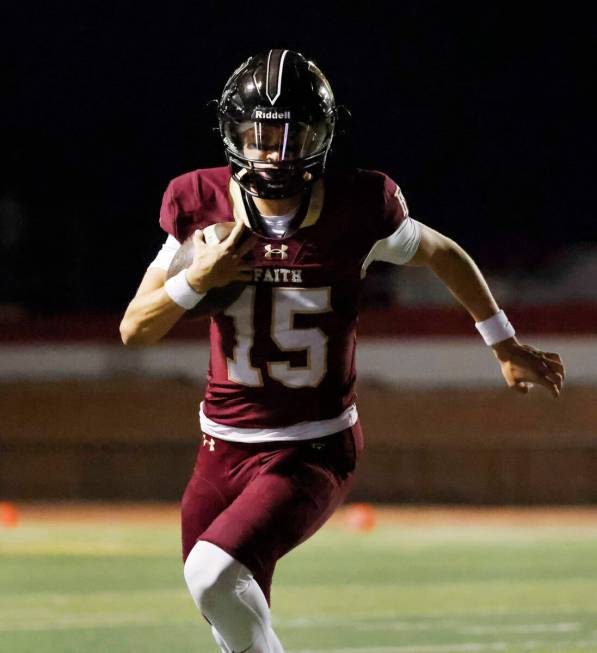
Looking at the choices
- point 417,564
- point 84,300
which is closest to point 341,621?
point 417,564

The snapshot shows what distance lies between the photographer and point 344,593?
755 centimetres

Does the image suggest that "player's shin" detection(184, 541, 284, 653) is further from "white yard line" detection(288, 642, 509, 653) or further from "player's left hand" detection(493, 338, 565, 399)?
"white yard line" detection(288, 642, 509, 653)

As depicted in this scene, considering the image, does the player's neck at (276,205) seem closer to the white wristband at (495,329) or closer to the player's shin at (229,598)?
the white wristband at (495,329)

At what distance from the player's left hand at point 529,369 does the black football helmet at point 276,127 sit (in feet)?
2.72

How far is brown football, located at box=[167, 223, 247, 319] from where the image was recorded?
3.77 meters

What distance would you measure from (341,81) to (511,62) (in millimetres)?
2073

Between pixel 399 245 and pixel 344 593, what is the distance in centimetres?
383

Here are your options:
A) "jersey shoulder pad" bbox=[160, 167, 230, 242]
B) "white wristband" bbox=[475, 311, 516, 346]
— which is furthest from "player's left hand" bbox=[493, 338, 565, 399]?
"jersey shoulder pad" bbox=[160, 167, 230, 242]

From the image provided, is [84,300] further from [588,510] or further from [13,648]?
[13,648]

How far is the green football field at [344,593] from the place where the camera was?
6.02 meters

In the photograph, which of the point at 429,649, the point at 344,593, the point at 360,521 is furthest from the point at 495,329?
the point at 360,521

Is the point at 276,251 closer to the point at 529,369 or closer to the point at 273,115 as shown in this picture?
the point at 273,115

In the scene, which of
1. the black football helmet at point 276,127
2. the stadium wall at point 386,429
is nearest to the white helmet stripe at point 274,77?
the black football helmet at point 276,127

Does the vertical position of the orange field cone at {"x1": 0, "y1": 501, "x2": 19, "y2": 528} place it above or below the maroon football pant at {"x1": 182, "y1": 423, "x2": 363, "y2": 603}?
below
